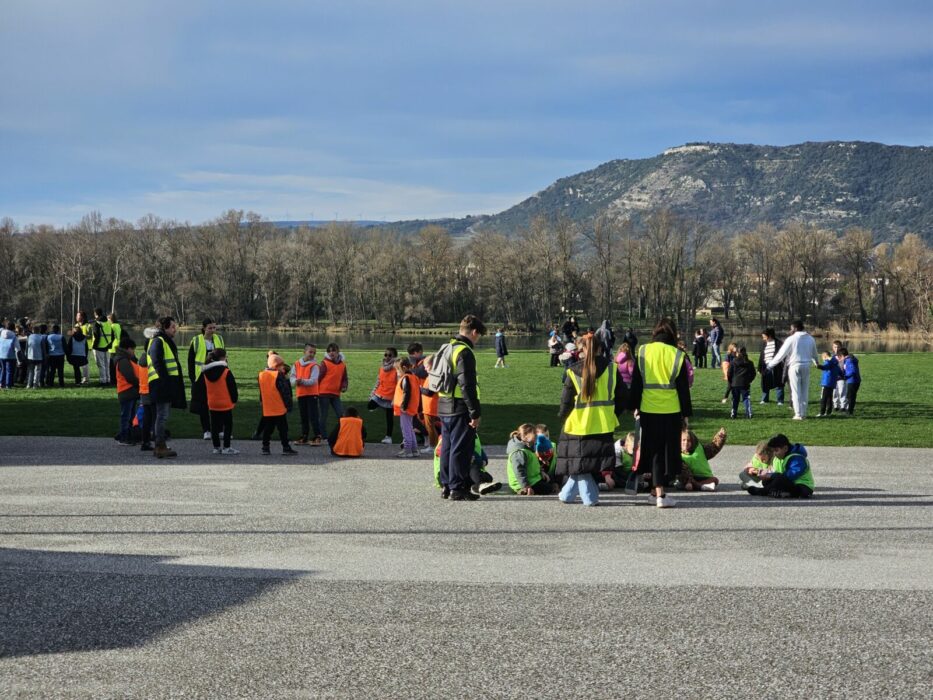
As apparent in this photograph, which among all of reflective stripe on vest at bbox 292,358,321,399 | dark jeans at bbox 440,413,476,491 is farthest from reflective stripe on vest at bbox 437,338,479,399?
reflective stripe on vest at bbox 292,358,321,399

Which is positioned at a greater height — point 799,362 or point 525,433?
point 799,362

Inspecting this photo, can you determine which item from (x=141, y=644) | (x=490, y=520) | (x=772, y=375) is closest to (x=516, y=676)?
(x=141, y=644)

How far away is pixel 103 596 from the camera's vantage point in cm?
639

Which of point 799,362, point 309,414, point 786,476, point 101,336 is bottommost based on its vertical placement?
point 786,476

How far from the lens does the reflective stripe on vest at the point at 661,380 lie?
378 inches

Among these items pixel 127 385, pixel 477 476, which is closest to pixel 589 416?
pixel 477 476

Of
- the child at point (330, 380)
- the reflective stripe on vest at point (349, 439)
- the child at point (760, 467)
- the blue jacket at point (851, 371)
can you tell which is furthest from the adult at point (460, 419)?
the blue jacket at point (851, 371)

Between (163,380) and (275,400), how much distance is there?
5.25 ft

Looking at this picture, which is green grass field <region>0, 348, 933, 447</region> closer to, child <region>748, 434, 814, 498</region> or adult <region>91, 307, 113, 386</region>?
adult <region>91, 307, 113, 386</region>

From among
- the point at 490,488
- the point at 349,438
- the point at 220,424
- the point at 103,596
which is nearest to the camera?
the point at 103,596

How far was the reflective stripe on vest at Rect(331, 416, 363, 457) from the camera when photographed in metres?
13.7

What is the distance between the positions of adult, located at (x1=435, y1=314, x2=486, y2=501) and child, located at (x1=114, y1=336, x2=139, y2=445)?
6468mm

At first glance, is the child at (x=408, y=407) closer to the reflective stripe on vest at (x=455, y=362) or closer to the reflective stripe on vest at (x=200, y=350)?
the reflective stripe on vest at (x=200, y=350)

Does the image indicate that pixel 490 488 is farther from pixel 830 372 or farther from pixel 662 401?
pixel 830 372
